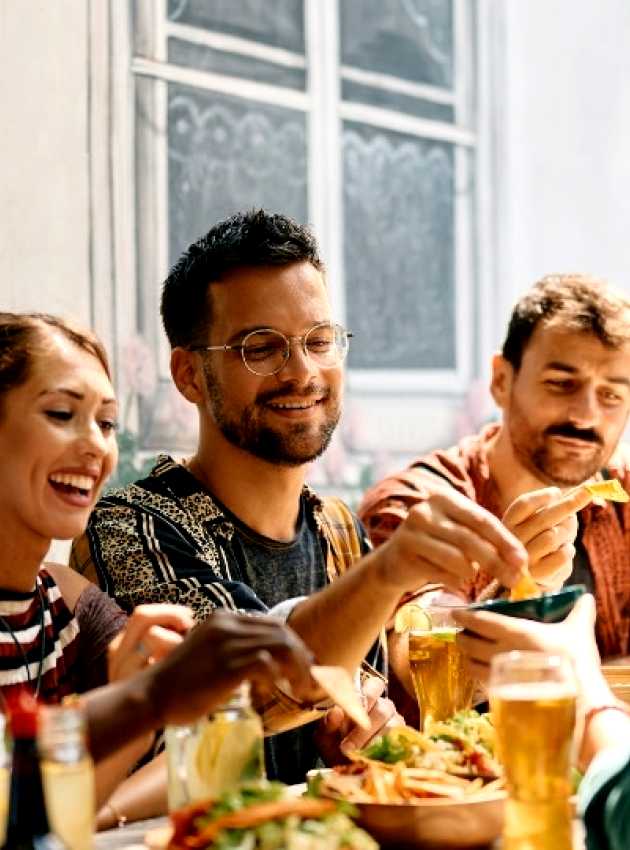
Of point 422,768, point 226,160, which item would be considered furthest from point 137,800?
point 226,160

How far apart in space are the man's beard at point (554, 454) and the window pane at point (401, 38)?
178 cm

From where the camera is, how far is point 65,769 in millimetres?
1242

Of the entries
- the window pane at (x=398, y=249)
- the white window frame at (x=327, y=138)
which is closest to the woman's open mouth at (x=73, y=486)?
the white window frame at (x=327, y=138)

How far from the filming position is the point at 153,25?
405 cm

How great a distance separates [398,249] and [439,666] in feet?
9.85

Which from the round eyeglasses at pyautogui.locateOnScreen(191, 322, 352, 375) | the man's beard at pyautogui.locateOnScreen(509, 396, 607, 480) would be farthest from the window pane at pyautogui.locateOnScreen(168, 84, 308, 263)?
the round eyeglasses at pyautogui.locateOnScreen(191, 322, 352, 375)

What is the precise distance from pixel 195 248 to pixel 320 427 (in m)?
0.43

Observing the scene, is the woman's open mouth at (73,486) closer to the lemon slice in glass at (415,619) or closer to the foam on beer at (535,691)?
the lemon slice in glass at (415,619)

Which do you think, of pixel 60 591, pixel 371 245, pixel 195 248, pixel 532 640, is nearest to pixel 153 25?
pixel 371 245

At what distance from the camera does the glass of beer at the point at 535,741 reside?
147cm

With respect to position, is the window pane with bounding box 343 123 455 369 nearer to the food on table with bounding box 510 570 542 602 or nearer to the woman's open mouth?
the woman's open mouth

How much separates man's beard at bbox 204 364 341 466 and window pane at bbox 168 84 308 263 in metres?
1.43

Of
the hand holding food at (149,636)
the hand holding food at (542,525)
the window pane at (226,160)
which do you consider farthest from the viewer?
the window pane at (226,160)

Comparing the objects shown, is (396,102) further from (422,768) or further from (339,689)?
(339,689)
